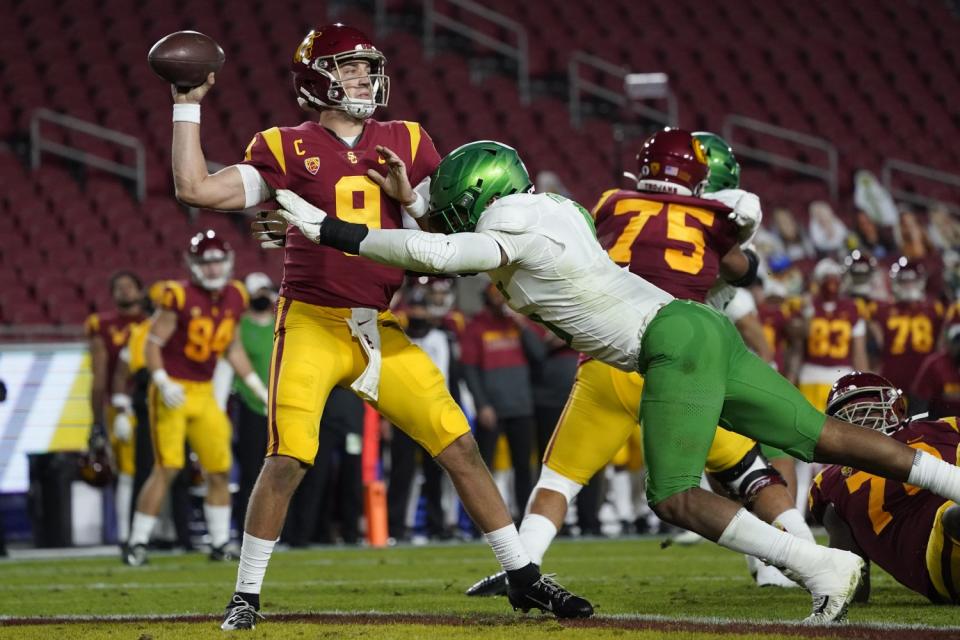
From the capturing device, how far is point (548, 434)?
33.7 feet

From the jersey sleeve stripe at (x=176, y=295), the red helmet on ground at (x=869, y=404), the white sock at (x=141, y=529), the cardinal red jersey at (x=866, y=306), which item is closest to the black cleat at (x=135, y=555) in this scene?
the white sock at (x=141, y=529)

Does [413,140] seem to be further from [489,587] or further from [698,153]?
[489,587]

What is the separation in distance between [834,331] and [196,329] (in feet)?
14.8

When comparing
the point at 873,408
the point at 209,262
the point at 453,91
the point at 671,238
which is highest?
the point at 453,91

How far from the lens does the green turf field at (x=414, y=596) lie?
4.11 meters

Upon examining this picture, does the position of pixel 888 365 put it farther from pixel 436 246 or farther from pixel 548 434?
pixel 436 246

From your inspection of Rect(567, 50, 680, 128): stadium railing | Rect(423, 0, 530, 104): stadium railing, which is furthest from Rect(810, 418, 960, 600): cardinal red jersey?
Rect(423, 0, 530, 104): stadium railing

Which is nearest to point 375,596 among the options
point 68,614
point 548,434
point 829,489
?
point 68,614

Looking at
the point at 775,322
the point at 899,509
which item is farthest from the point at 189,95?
the point at 775,322

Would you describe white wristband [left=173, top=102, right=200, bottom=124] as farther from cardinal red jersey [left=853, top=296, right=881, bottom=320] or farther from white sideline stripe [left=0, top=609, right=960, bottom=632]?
cardinal red jersey [left=853, top=296, right=881, bottom=320]

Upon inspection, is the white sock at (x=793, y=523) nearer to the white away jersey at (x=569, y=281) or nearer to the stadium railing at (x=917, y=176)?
the white away jersey at (x=569, y=281)

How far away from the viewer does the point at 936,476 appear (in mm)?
4016

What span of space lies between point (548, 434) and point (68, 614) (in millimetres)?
5523

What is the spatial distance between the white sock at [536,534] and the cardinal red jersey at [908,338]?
17.7ft
